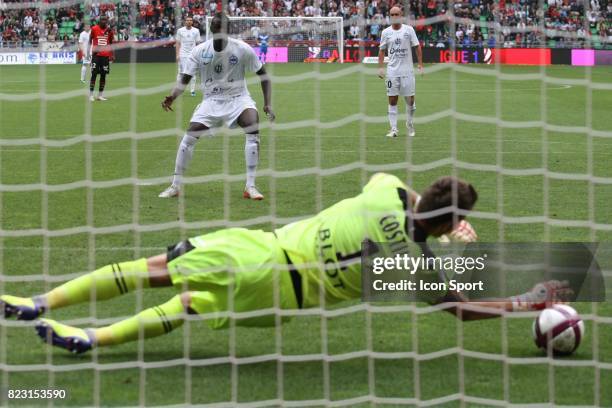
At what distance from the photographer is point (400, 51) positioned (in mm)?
15539

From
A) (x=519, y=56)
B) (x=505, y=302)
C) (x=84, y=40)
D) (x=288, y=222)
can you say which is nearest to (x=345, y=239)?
(x=505, y=302)

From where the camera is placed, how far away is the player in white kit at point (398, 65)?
50.1 ft

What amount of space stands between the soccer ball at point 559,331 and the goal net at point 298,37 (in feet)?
89.2

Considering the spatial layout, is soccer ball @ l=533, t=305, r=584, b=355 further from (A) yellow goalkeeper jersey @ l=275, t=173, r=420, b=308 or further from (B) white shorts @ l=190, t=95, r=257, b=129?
(B) white shorts @ l=190, t=95, r=257, b=129

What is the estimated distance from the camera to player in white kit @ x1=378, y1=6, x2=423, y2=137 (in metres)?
15.3

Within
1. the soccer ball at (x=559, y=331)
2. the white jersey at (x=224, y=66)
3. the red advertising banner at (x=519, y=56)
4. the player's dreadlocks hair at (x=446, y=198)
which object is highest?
the red advertising banner at (x=519, y=56)

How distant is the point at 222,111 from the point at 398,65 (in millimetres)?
6270

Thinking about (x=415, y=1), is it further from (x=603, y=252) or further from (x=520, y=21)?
(x=603, y=252)

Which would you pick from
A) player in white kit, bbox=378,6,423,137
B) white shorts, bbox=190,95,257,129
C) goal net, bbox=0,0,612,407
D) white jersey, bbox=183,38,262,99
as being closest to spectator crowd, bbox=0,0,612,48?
goal net, bbox=0,0,612,407

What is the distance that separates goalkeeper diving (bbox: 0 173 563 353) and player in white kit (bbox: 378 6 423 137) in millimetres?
10131

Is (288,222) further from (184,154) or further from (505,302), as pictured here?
(505,302)

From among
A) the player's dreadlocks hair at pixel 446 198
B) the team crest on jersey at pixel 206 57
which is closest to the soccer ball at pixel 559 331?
the player's dreadlocks hair at pixel 446 198

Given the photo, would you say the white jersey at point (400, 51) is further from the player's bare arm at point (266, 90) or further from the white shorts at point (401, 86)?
the player's bare arm at point (266, 90)

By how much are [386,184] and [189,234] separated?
3171 mm
